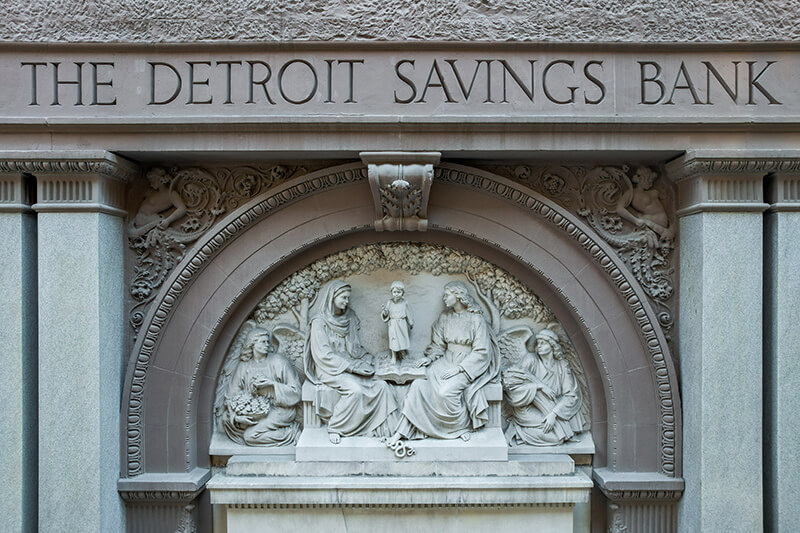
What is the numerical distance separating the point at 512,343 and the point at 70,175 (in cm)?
434

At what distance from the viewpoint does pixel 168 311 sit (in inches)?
232

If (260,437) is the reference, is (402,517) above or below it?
below

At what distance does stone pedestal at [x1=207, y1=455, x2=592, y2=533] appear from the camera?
18.6ft

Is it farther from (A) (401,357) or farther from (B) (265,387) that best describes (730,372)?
(B) (265,387)

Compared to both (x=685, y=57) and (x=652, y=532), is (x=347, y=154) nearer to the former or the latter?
(x=685, y=57)

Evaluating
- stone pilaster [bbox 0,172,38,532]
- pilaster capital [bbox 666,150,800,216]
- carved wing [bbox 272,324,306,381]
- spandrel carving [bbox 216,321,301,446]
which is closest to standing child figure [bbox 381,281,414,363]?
carved wing [bbox 272,324,306,381]

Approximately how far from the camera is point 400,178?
551 cm

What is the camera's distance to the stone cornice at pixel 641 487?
18.9 ft

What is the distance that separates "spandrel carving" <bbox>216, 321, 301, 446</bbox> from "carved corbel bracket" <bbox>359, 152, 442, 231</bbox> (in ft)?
6.00

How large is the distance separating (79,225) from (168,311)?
1.08 metres

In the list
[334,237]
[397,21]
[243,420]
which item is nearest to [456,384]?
[334,237]

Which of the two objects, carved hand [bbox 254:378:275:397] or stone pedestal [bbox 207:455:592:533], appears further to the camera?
carved hand [bbox 254:378:275:397]

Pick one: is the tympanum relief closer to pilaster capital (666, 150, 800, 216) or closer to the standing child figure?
the standing child figure

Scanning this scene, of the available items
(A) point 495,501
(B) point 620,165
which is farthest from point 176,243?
(B) point 620,165
